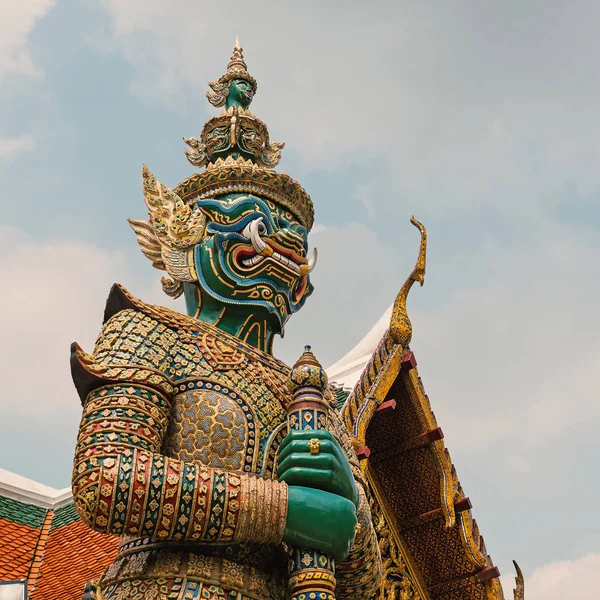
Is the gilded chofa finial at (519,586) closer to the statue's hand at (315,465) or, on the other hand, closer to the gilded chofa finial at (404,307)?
the gilded chofa finial at (404,307)

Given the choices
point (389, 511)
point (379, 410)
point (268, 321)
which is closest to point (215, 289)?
point (268, 321)

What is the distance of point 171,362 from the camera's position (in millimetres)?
3584

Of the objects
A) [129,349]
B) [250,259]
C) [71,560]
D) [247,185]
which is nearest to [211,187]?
[247,185]

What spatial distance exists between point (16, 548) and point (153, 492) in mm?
2874

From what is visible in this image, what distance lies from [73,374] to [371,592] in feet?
4.59

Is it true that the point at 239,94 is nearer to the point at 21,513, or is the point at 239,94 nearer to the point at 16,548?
the point at 16,548

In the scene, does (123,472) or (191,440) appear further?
(191,440)

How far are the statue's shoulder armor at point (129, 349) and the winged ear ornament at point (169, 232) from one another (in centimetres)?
33

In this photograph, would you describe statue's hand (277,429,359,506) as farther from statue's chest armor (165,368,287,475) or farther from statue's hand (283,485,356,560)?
statue's chest armor (165,368,287,475)

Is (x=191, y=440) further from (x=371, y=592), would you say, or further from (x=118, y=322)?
(x=371, y=592)

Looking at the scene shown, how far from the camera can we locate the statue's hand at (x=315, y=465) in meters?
3.29

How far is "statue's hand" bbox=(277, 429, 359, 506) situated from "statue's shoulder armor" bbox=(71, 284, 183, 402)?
486 millimetres

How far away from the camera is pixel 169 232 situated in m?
4.18

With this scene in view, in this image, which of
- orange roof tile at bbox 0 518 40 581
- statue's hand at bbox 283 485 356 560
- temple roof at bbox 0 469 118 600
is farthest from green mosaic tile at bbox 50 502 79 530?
statue's hand at bbox 283 485 356 560
